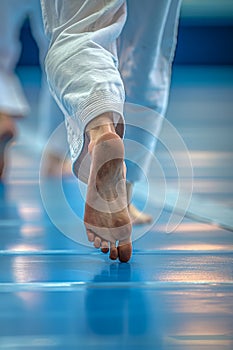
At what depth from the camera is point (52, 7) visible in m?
1.57

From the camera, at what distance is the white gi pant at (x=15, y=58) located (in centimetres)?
252

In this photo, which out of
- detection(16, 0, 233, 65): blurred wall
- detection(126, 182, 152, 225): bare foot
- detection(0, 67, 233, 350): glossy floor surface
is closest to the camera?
detection(0, 67, 233, 350): glossy floor surface

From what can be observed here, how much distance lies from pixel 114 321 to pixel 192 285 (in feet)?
0.74

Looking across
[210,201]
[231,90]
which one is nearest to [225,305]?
[210,201]

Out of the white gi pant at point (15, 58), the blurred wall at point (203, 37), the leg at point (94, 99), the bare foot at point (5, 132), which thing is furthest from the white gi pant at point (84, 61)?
the blurred wall at point (203, 37)

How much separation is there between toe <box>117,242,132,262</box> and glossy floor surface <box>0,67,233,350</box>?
2 centimetres

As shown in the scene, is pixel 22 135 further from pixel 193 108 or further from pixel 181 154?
pixel 193 108

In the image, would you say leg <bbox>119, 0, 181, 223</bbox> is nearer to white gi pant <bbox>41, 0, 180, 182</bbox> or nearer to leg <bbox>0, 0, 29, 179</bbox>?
white gi pant <bbox>41, 0, 180, 182</bbox>

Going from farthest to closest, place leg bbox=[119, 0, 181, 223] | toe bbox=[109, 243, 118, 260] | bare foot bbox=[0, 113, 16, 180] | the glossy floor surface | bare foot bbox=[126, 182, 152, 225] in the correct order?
bare foot bbox=[0, 113, 16, 180] → bare foot bbox=[126, 182, 152, 225] → leg bbox=[119, 0, 181, 223] → toe bbox=[109, 243, 118, 260] → the glossy floor surface

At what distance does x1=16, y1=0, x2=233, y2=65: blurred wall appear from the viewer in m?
8.88

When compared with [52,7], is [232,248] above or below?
below

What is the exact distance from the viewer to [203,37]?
29.5ft

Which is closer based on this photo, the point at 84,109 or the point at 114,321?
the point at 114,321

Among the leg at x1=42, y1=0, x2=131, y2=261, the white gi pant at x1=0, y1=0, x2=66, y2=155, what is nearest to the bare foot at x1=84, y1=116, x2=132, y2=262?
the leg at x1=42, y1=0, x2=131, y2=261
